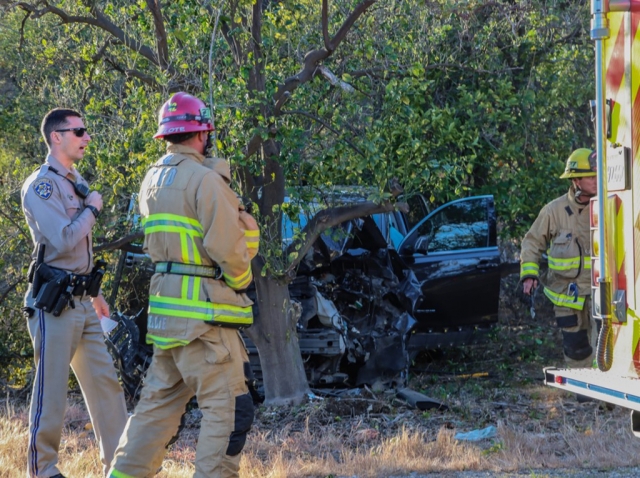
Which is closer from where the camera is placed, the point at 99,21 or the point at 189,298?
the point at 189,298

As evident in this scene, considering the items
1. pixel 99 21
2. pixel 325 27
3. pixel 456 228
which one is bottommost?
pixel 456 228

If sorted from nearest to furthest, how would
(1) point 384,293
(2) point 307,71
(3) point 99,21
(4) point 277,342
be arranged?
(2) point 307,71, (3) point 99,21, (4) point 277,342, (1) point 384,293

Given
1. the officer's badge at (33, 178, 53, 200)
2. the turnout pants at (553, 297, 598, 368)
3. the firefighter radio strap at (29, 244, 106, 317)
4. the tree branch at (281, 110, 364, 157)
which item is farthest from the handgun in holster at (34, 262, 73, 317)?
the turnout pants at (553, 297, 598, 368)

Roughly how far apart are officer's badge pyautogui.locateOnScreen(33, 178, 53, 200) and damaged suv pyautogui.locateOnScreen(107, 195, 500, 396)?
9.52 feet

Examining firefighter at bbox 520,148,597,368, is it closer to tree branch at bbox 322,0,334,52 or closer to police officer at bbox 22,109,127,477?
tree branch at bbox 322,0,334,52

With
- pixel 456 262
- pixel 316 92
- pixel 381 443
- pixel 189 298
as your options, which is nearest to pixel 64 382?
pixel 189 298

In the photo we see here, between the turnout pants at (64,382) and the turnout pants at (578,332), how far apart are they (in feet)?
12.4

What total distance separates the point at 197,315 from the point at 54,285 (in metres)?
1.09

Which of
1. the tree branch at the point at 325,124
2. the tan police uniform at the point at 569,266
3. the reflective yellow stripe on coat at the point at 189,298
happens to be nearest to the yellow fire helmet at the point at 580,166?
the tan police uniform at the point at 569,266

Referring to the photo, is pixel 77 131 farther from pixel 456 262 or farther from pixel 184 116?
pixel 456 262

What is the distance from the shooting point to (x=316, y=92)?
690cm

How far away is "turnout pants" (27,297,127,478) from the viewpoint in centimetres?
459

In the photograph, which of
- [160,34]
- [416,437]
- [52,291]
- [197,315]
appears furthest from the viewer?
[160,34]

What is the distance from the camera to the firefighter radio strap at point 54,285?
15.1ft
